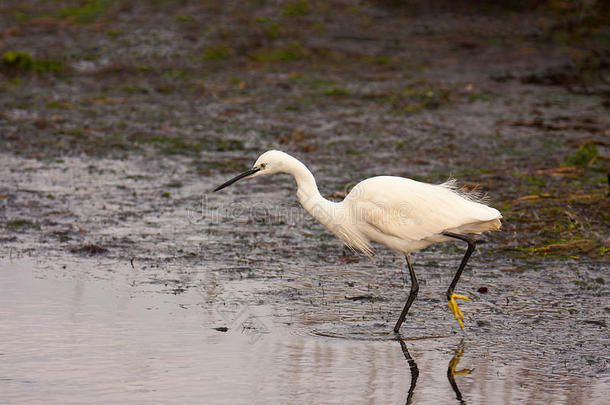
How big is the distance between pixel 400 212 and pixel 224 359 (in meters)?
1.63

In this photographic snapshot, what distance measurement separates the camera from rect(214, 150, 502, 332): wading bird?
21.9ft

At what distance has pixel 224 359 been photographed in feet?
19.6

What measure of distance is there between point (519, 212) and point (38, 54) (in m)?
10.3

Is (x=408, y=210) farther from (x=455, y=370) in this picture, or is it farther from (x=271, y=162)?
(x=455, y=370)

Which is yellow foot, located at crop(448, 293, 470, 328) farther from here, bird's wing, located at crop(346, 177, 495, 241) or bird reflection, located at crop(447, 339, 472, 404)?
bird's wing, located at crop(346, 177, 495, 241)

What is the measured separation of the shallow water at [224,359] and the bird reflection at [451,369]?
1cm

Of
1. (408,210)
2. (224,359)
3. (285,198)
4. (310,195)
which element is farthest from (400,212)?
(285,198)

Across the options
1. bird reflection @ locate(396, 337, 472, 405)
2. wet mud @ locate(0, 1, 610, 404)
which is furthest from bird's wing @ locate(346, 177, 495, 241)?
bird reflection @ locate(396, 337, 472, 405)

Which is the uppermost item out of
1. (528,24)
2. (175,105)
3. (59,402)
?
(528,24)

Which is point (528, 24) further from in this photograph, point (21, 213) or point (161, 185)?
point (21, 213)

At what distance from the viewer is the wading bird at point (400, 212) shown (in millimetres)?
6672

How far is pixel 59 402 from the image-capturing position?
529 centimetres

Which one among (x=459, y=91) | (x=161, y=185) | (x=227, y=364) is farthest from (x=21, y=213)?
(x=459, y=91)

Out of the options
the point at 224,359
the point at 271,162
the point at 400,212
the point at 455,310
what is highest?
the point at 271,162
